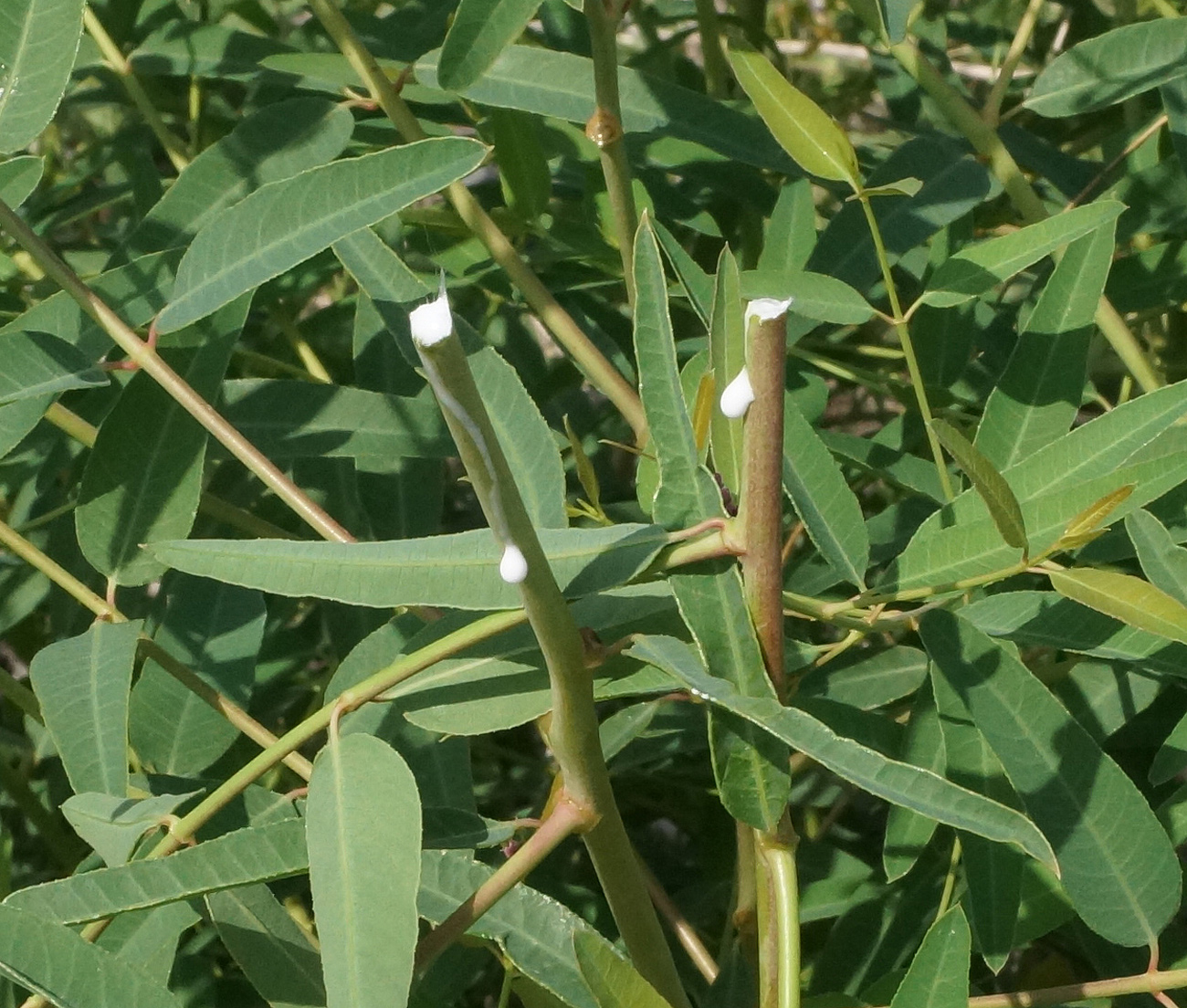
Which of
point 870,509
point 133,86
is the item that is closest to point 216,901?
point 133,86

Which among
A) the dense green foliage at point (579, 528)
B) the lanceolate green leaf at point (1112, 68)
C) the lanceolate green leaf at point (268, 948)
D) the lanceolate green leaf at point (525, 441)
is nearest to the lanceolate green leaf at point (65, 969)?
the dense green foliage at point (579, 528)

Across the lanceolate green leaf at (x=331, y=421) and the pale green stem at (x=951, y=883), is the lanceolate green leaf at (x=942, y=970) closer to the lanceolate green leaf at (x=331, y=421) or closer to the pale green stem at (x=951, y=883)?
the pale green stem at (x=951, y=883)

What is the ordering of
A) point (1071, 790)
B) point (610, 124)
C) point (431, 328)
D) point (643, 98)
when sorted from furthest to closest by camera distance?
point (643, 98)
point (610, 124)
point (1071, 790)
point (431, 328)

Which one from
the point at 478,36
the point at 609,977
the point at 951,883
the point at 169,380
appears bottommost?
the point at 951,883

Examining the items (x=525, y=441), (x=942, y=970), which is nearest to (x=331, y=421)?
(x=525, y=441)

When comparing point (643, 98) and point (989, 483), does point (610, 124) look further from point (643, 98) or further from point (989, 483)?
point (989, 483)

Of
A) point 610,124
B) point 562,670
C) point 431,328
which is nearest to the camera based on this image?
point 431,328

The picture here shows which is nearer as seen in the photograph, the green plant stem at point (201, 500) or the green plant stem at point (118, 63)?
the green plant stem at point (201, 500)

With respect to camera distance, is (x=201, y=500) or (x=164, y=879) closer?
(x=164, y=879)
